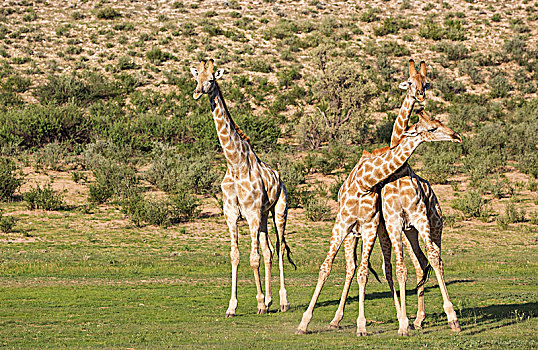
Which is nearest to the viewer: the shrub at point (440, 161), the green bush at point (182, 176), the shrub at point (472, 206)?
the shrub at point (472, 206)

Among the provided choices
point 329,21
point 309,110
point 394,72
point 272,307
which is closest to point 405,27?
point 329,21

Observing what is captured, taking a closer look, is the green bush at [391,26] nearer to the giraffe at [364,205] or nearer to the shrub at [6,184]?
the shrub at [6,184]

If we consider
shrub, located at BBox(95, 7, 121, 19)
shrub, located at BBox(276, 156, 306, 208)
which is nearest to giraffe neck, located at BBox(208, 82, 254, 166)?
shrub, located at BBox(276, 156, 306, 208)

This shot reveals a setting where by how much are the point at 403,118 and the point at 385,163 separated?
4.10ft

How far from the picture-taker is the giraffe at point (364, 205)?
1137 cm

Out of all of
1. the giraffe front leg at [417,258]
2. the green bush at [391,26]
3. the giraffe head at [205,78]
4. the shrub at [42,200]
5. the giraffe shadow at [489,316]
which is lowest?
the shrub at [42,200]

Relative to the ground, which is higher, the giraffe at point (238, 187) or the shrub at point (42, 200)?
the giraffe at point (238, 187)

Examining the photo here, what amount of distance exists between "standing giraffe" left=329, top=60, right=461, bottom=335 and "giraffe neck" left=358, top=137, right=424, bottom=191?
291mm

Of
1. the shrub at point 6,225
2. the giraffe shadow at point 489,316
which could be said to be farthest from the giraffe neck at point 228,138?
the shrub at point 6,225

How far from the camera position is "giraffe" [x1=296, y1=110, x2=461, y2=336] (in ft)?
37.3

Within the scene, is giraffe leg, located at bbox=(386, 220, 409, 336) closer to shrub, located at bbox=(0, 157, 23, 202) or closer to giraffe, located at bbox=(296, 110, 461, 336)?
giraffe, located at bbox=(296, 110, 461, 336)

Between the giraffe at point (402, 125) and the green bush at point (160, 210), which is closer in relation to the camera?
the giraffe at point (402, 125)

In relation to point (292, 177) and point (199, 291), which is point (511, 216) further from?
point (199, 291)

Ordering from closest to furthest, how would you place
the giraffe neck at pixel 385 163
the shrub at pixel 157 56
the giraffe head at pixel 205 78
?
1. the giraffe neck at pixel 385 163
2. the giraffe head at pixel 205 78
3. the shrub at pixel 157 56
